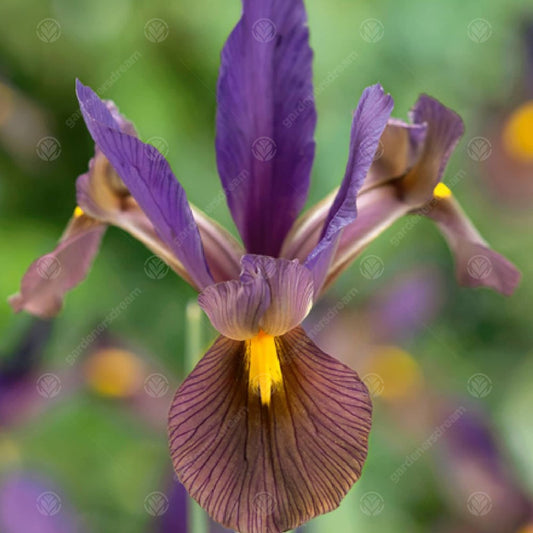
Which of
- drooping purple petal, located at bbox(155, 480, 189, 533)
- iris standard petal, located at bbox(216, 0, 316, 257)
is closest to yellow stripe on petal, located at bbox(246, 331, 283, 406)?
iris standard petal, located at bbox(216, 0, 316, 257)

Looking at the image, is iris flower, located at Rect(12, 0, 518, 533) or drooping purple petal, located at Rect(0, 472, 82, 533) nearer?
iris flower, located at Rect(12, 0, 518, 533)

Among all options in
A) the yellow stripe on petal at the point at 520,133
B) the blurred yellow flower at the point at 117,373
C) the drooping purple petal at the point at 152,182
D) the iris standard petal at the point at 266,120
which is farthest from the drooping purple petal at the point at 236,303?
the yellow stripe on petal at the point at 520,133

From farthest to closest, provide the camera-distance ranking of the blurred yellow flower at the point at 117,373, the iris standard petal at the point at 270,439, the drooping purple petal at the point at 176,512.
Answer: the blurred yellow flower at the point at 117,373 < the drooping purple petal at the point at 176,512 < the iris standard petal at the point at 270,439

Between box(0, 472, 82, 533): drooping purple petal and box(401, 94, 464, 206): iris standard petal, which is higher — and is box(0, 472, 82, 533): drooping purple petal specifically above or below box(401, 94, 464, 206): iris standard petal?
below

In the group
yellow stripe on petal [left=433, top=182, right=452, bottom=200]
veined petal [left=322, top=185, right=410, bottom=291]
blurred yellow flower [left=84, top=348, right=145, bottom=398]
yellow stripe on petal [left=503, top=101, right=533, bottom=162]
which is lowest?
yellow stripe on petal [left=503, top=101, right=533, bottom=162]

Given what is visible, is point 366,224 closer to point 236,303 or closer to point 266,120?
point 266,120

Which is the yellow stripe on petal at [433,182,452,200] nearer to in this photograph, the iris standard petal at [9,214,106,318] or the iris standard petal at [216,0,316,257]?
the iris standard petal at [216,0,316,257]

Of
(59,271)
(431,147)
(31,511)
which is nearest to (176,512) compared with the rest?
(31,511)

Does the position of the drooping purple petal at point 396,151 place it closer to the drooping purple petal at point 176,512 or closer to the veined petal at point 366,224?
the veined petal at point 366,224

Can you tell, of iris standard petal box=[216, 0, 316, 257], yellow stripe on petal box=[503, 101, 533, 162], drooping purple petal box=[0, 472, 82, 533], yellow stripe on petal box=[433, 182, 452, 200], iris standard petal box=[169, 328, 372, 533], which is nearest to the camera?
iris standard petal box=[169, 328, 372, 533]
